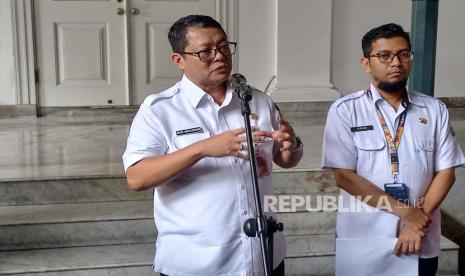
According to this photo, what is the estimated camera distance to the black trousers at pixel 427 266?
2.17 meters

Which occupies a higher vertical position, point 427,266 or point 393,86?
point 393,86

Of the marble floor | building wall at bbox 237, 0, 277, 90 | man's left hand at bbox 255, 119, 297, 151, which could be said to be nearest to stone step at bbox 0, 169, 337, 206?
the marble floor

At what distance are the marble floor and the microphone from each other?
2053 mm

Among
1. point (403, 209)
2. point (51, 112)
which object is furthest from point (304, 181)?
point (51, 112)

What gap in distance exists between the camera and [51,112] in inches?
231

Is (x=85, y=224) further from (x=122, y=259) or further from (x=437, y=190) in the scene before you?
(x=437, y=190)

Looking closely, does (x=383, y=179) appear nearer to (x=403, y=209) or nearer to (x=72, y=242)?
(x=403, y=209)

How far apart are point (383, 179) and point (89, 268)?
1548 mm

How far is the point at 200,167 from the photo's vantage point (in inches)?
69.8

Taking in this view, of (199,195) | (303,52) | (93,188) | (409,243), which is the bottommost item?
(93,188)

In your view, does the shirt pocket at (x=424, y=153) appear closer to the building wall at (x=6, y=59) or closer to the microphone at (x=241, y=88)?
the microphone at (x=241, y=88)

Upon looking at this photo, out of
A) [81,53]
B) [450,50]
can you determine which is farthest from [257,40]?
[450,50]

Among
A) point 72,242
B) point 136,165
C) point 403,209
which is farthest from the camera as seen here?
point 72,242

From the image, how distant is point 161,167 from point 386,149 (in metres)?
0.84
